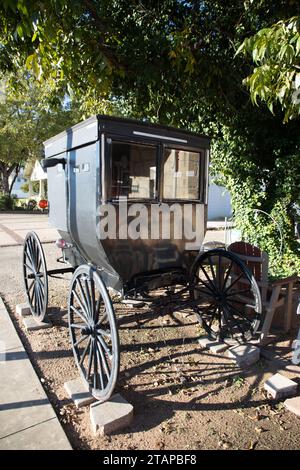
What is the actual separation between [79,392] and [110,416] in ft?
1.53

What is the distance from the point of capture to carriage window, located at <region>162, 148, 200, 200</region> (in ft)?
11.0

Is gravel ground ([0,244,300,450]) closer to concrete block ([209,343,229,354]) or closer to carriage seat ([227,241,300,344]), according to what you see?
concrete block ([209,343,229,354])

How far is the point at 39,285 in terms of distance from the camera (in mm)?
4141

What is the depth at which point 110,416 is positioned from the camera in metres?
2.46

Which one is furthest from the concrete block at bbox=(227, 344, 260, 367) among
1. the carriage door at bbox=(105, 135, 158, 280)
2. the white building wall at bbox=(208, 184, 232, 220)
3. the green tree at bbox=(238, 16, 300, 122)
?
the white building wall at bbox=(208, 184, 232, 220)

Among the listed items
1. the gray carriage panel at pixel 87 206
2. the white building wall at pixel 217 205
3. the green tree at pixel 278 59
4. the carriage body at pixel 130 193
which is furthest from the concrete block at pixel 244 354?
the white building wall at pixel 217 205

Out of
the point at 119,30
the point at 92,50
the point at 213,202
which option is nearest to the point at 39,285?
the point at 92,50

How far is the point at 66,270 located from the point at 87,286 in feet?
4.61

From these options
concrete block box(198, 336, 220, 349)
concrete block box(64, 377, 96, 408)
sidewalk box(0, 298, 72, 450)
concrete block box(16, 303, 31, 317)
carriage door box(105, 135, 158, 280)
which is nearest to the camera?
sidewalk box(0, 298, 72, 450)

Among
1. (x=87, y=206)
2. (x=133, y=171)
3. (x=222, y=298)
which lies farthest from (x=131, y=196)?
(x=222, y=298)

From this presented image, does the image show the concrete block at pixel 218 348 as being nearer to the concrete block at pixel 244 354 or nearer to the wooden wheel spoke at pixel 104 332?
the concrete block at pixel 244 354

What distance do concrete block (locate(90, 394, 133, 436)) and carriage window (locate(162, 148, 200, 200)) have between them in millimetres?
1880

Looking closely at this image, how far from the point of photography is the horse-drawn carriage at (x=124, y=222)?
284 centimetres

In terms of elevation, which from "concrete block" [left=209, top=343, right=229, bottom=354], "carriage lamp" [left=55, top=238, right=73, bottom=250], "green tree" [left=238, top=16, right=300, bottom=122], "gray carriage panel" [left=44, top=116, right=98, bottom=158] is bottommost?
"concrete block" [left=209, top=343, right=229, bottom=354]
